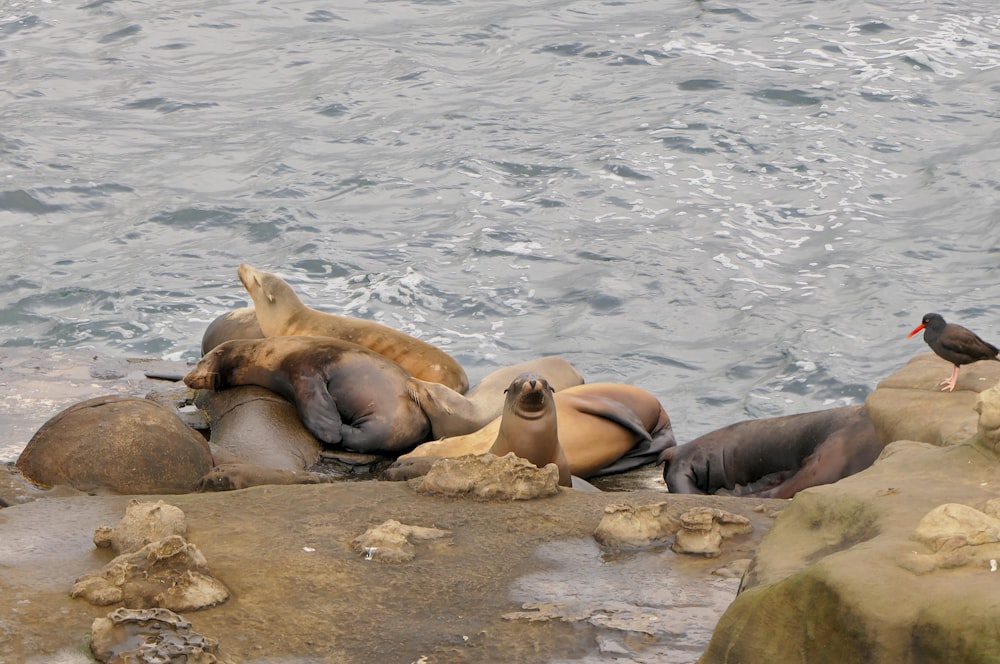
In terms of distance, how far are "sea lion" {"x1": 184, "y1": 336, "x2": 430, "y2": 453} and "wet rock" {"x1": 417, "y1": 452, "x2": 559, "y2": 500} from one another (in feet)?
6.37

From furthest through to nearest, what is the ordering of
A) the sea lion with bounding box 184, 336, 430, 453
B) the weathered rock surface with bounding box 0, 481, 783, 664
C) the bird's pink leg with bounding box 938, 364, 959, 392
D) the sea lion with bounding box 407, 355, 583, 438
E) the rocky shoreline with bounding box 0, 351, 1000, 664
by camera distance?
the sea lion with bounding box 407, 355, 583, 438
the sea lion with bounding box 184, 336, 430, 453
the bird's pink leg with bounding box 938, 364, 959, 392
the weathered rock surface with bounding box 0, 481, 783, 664
the rocky shoreline with bounding box 0, 351, 1000, 664

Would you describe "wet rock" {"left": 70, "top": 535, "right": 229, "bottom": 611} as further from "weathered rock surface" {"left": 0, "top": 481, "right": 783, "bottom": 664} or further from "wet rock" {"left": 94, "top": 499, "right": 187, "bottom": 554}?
"wet rock" {"left": 94, "top": 499, "right": 187, "bottom": 554}

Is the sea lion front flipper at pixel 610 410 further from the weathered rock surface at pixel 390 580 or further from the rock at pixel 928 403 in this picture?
the weathered rock surface at pixel 390 580

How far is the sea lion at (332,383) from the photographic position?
23.2ft

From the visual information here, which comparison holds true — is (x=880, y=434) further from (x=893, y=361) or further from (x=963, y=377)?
(x=893, y=361)

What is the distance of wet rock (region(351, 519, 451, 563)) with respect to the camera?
4.30m

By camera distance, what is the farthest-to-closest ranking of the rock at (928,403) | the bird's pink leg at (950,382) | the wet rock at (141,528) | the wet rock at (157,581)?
1. the bird's pink leg at (950,382)
2. the rock at (928,403)
3. the wet rock at (141,528)
4. the wet rock at (157,581)

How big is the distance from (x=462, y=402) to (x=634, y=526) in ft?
9.65

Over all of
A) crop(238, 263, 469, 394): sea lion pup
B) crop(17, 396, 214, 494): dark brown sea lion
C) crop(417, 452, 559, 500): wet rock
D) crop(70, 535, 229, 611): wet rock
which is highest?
crop(70, 535, 229, 611): wet rock

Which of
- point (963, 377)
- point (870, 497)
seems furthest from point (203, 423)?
point (870, 497)

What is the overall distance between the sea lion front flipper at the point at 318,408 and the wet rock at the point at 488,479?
1911 mm

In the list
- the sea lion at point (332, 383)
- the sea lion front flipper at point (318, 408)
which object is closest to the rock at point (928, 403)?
the sea lion at point (332, 383)

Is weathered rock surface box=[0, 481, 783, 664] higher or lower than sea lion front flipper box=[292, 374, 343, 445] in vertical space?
higher

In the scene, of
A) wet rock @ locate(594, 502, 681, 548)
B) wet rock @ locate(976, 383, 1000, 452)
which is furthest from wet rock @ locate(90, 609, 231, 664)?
wet rock @ locate(976, 383, 1000, 452)
